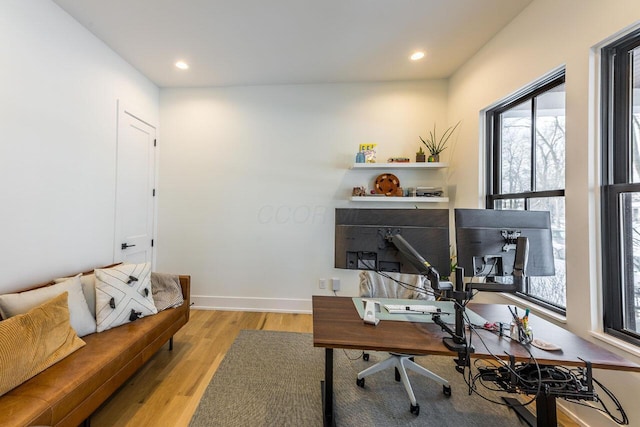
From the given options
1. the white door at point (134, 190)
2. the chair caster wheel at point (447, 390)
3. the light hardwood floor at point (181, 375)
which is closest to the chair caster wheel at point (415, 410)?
the chair caster wheel at point (447, 390)

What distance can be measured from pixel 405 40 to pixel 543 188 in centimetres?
182

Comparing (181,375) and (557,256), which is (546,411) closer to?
(557,256)

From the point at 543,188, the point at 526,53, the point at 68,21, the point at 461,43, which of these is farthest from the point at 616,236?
the point at 68,21

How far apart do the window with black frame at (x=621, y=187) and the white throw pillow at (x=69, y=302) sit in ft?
11.2

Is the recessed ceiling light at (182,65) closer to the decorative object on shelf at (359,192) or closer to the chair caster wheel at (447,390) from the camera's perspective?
the decorative object on shelf at (359,192)

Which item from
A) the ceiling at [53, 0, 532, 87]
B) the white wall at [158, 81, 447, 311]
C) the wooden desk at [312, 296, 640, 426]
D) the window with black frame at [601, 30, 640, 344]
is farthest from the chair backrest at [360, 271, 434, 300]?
the ceiling at [53, 0, 532, 87]

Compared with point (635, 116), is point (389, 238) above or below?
below

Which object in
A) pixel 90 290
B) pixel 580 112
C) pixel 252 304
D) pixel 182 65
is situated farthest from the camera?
pixel 252 304

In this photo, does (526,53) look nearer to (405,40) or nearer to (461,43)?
(461,43)

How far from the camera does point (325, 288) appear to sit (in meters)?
3.27

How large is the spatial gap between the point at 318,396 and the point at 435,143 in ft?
9.86

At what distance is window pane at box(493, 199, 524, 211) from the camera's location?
227 cm

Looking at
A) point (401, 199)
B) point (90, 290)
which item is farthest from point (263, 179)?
point (90, 290)

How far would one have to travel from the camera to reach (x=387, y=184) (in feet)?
10.4
